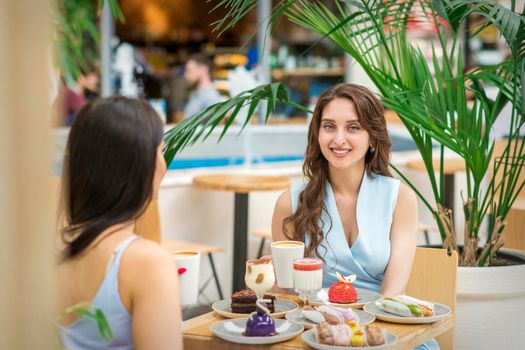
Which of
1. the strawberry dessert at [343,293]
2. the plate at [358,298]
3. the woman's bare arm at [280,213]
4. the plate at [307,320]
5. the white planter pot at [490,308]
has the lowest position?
the white planter pot at [490,308]

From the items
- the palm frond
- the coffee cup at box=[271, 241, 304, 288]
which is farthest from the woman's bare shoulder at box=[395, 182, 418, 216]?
the coffee cup at box=[271, 241, 304, 288]

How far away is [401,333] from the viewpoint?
7.28ft

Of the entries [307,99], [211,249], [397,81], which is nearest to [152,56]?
[307,99]

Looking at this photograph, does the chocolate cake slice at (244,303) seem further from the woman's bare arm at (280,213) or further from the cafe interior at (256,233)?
the woman's bare arm at (280,213)

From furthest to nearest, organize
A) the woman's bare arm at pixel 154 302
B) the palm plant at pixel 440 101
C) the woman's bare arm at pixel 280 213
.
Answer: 1. the palm plant at pixel 440 101
2. the woman's bare arm at pixel 280 213
3. the woman's bare arm at pixel 154 302

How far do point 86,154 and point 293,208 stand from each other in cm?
126

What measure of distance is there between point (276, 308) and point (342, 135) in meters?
0.72

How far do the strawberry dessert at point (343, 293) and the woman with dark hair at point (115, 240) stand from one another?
0.74 meters

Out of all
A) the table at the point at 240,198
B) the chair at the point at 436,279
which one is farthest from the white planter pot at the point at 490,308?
the table at the point at 240,198

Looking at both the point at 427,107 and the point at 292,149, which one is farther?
the point at 292,149

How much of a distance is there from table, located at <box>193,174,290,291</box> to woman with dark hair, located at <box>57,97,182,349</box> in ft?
10.5

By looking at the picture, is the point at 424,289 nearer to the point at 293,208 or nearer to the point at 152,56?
the point at 293,208

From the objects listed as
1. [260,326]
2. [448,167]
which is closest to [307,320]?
[260,326]

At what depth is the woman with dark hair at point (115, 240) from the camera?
1792mm
